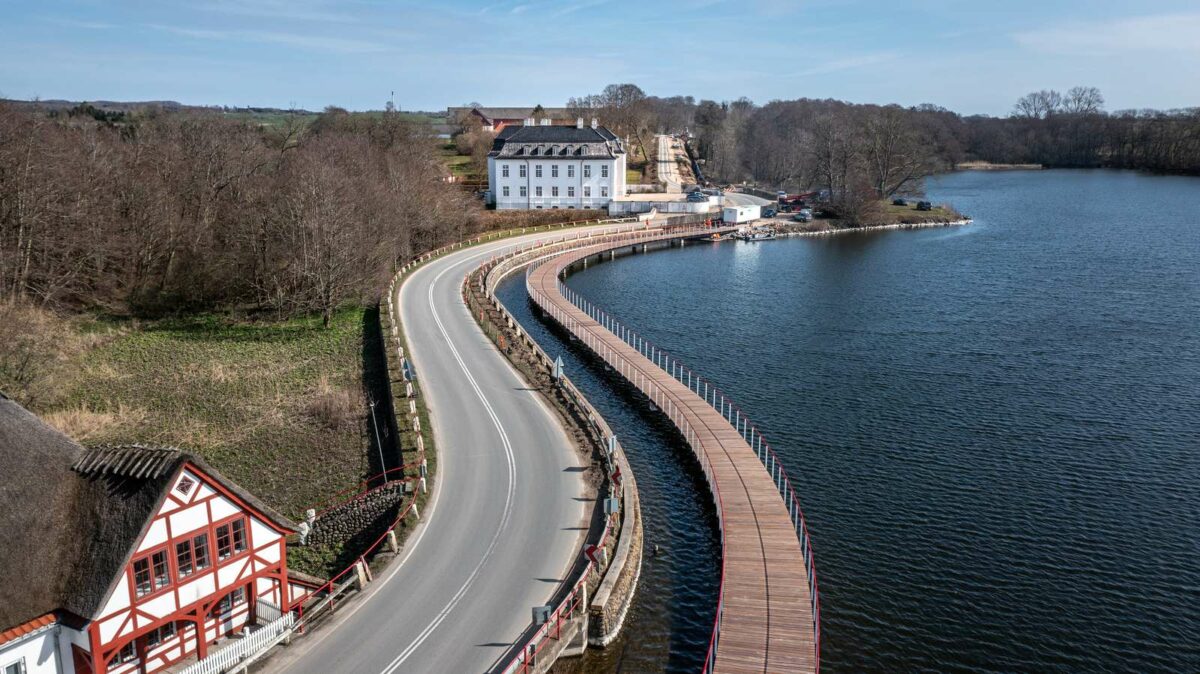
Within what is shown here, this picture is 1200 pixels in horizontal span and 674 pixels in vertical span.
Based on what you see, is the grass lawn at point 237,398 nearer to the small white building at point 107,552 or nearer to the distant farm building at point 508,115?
the small white building at point 107,552

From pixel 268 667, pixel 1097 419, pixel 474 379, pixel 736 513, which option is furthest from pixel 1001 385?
pixel 268 667

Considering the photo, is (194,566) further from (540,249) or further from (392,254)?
(540,249)

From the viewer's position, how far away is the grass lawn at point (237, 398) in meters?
32.6

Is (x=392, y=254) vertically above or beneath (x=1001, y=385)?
above

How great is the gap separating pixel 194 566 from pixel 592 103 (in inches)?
5848

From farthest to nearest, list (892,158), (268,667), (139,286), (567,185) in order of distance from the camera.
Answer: (892,158) < (567,185) < (139,286) < (268,667)

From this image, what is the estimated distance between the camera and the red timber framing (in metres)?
18.8

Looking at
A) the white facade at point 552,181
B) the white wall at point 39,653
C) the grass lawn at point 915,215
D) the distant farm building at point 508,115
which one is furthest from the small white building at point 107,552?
the distant farm building at point 508,115

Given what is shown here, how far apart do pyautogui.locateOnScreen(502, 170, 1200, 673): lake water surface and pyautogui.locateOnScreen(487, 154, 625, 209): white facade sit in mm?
27066

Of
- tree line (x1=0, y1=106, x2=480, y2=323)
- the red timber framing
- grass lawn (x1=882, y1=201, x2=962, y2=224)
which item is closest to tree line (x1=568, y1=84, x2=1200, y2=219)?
grass lawn (x1=882, y1=201, x2=962, y2=224)

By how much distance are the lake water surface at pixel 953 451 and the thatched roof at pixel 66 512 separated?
11.5m

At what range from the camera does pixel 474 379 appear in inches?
1596

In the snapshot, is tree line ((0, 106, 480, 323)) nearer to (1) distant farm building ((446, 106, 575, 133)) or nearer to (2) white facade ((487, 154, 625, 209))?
(2) white facade ((487, 154, 625, 209))

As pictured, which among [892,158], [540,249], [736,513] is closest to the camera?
[736,513]
